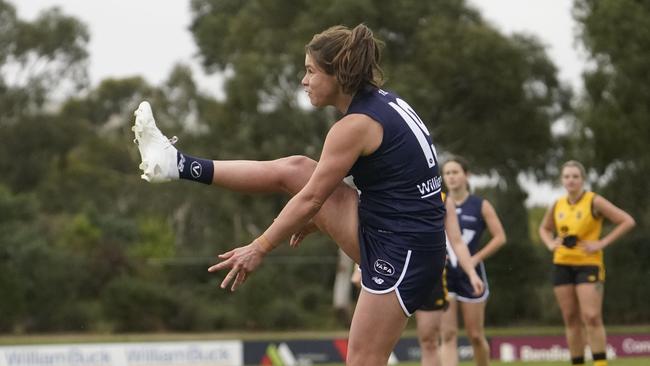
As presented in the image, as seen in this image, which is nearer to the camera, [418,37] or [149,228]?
[418,37]

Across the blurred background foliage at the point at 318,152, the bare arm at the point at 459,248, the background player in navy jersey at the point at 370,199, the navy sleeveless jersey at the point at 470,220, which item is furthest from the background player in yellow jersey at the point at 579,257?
the blurred background foliage at the point at 318,152

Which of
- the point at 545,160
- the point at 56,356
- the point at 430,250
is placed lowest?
the point at 56,356

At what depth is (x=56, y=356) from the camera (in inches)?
850

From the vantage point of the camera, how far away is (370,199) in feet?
20.6

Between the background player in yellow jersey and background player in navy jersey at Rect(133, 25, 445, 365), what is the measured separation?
19.7 ft

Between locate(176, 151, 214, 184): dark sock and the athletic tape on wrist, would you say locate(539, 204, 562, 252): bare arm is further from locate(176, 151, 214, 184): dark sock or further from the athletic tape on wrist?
the athletic tape on wrist

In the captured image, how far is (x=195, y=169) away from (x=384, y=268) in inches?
46.7

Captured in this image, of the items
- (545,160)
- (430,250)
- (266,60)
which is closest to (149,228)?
(266,60)

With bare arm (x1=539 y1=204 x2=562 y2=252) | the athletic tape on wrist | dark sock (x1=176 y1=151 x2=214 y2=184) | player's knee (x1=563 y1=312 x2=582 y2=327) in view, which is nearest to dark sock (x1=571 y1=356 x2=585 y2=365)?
player's knee (x1=563 y1=312 x2=582 y2=327)

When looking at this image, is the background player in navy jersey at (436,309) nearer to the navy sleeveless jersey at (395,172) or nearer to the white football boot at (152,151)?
the navy sleeveless jersey at (395,172)

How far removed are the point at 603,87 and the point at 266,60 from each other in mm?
10000

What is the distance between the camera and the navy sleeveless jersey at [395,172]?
6.16 meters

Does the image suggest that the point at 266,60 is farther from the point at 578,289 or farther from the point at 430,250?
the point at 430,250

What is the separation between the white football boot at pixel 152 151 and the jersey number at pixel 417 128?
1.25 m
